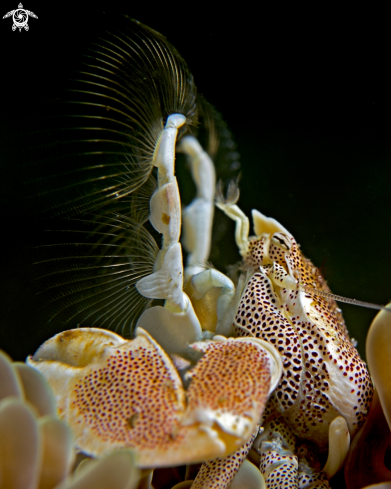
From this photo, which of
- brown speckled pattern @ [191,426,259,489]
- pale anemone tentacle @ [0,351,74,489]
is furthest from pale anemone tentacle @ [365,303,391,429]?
pale anemone tentacle @ [0,351,74,489]

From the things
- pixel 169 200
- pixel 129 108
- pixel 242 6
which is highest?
pixel 242 6

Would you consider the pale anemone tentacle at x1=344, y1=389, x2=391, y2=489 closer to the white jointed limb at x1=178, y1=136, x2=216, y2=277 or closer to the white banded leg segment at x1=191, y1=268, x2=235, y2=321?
the white banded leg segment at x1=191, y1=268, x2=235, y2=321

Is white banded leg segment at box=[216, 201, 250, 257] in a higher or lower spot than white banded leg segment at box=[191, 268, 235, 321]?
higher

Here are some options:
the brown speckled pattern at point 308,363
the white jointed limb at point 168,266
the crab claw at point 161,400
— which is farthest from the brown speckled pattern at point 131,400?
the brown speckled pattern at point 308,363

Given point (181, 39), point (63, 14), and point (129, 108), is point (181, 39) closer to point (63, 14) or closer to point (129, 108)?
point (63, 14)

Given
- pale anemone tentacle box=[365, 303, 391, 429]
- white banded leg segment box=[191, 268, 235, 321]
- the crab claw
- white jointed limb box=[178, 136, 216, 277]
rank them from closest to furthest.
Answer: the crab claw, pale anemone tentacle box=[365, 303, 391, 429], white banded leg segment box=[191, 268, 235, 321], white jointed limb box=[178, 136, 216, 277]

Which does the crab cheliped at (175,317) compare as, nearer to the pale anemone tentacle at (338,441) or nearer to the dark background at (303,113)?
the pale anemone tentacle at (338,441)

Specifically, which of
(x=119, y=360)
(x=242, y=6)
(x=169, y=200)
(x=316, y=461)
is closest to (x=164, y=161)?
(x=169, y=200)
